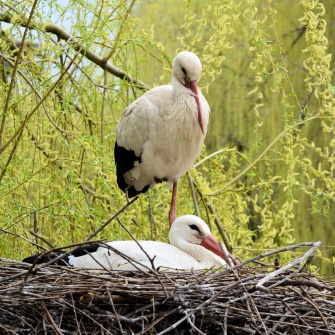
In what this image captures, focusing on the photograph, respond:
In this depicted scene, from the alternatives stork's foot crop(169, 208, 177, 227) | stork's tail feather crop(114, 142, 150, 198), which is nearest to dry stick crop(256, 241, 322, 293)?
stork's foot crop(169, 208, 177, 227)

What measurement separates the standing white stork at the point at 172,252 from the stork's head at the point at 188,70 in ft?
1.99

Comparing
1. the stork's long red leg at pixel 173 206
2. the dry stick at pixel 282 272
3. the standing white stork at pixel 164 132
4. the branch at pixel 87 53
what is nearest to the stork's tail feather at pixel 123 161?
the standing white stork at pixel 164 132

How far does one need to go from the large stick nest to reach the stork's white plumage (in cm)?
48

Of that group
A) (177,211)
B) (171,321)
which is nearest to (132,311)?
(171,321)

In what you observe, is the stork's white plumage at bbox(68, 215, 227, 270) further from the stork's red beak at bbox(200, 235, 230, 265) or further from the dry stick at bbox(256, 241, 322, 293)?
the dry stick at bbox(256, 241, 322, 293)

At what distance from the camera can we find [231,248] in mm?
4586

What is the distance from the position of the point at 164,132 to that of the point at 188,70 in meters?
0.35

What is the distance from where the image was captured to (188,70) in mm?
4305

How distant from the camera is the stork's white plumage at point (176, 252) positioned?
3564 millimetres

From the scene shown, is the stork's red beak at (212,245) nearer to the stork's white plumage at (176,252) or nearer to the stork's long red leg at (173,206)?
the stork's white plumage at (176,252)

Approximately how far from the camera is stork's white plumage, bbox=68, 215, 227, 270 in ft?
11.7

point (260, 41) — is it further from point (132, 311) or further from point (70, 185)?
point (132, 311)

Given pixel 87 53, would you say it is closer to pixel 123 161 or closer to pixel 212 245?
pixel 123 161

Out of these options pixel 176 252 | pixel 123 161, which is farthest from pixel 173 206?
pixel 176 252
